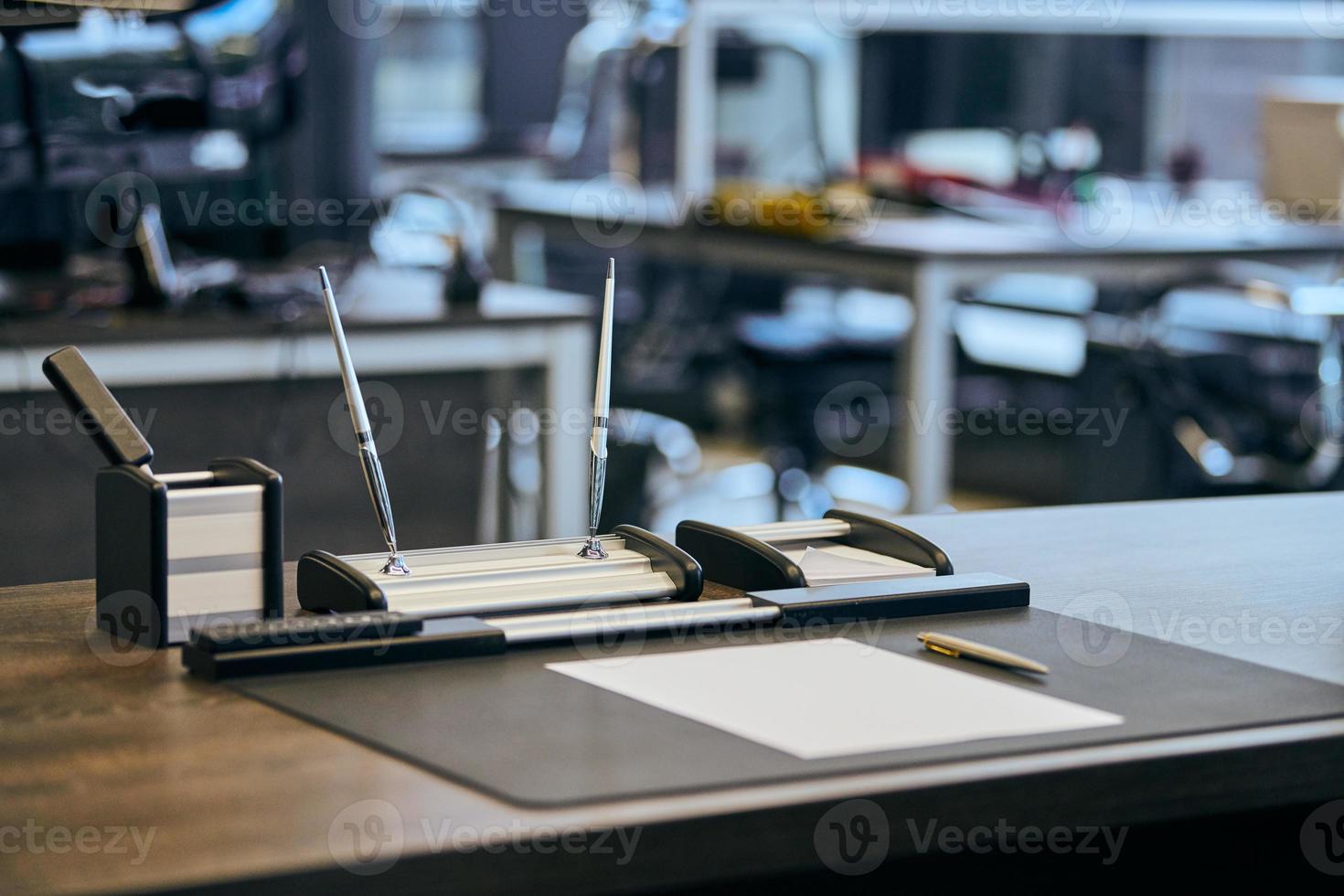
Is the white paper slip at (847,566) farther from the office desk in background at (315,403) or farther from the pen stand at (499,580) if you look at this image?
the office desk in background at (315,403)

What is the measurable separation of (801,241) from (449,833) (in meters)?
3.03

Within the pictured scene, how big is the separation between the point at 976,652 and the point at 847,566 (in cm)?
20

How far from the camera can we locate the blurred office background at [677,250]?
2.99 metres

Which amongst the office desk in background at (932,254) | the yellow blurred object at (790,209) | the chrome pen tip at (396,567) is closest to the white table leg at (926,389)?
the office desk in background at (932,254)

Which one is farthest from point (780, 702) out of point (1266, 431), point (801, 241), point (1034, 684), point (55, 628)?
point (1266, 431)

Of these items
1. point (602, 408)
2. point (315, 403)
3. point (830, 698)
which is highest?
point (602, 408)

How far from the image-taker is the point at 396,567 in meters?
1.08

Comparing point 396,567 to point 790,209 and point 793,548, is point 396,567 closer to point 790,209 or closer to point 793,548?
point 793,548

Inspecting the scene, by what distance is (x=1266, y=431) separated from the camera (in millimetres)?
4332

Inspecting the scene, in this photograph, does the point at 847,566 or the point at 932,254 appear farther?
the point at 932,254

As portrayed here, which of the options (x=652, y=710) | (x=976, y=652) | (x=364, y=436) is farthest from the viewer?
(x=364, y=436)

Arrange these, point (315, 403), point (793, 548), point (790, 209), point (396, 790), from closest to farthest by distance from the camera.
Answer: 1. point (396, 790)
2. point (793, 548)
3. point (315, 403)
4. point (790, 209)

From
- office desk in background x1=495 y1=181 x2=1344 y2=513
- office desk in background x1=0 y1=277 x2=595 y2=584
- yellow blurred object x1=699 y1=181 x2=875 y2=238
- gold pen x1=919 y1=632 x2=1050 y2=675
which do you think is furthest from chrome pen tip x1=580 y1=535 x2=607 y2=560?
yellow blurred object x1=699 y1=181 x2=875 y2=238

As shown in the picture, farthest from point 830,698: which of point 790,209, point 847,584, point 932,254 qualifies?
point 790,209
